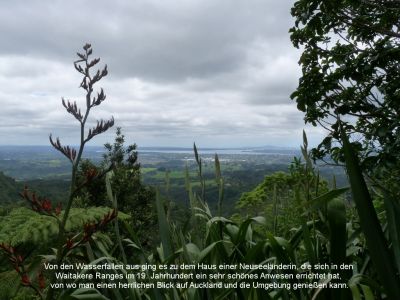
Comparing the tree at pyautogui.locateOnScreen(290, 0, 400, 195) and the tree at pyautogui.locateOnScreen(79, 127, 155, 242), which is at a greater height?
the tree at pyautogui.locateOnScreen(290, 0, 400, 195)

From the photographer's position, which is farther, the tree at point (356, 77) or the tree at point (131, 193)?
the tree at point (131, 193)

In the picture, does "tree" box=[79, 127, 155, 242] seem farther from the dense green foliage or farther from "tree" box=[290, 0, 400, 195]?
"tree" box=[290, 0, 400, 195]

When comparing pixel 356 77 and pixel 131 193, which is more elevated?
pixel 356 77

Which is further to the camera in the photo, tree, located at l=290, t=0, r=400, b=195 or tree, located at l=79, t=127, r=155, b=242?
tree, located at l=79, t=127, r=155, b=242

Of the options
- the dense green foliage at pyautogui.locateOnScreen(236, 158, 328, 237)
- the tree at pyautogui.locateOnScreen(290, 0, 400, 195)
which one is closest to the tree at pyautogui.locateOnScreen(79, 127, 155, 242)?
the dense green foliage at pyautogui.locateOnScreen(236, 158, 328, 237)

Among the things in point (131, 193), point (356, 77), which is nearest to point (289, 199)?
point (356, 77)

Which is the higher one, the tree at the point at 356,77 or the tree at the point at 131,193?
the tree at the point at 356,77

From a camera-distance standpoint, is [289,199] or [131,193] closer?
[289,199]

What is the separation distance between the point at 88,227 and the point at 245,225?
744 mm

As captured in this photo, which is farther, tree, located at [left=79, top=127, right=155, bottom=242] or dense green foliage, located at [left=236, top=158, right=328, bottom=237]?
tree, located at [left=79, top=127, right=155, bottom=242]

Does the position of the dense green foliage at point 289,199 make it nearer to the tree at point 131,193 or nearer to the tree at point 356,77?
the tree at point 356,77

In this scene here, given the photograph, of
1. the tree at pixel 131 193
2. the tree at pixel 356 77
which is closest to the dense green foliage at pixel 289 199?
the tree at pixel 356 77

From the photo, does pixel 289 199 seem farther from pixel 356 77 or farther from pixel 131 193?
pixel 131 193

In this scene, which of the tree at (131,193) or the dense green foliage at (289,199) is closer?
the dense green foliage at (289,199)
